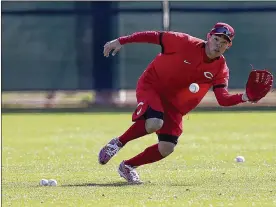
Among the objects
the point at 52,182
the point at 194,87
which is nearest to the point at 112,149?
the point at 52,182

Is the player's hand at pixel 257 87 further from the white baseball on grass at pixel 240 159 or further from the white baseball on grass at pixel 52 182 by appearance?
the white baseball on grass at pixel 240 159

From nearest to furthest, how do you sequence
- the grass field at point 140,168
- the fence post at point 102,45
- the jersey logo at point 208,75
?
the grass field at point 140,168 → the jersey logo at point 208,75 → the fence post at point 102,45

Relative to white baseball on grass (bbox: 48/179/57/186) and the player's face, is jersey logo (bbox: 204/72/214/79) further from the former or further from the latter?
white baseball on grass (bbox: 48/179/57/186)

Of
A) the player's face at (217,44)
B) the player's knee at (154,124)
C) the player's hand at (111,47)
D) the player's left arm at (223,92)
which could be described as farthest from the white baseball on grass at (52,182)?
the player's face at (217,44)

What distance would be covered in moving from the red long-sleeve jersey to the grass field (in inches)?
34.6

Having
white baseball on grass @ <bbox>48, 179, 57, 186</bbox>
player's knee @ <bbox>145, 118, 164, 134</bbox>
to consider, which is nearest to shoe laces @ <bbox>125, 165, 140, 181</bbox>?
player's knee @ <bbox>145, 118, 164, 134</bbox>

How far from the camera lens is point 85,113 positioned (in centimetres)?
2094

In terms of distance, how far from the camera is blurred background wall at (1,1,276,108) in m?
22.4

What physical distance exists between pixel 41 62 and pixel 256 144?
9658 mm

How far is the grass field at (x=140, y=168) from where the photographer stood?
8461 mm

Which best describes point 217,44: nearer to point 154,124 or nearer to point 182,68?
point 182,68

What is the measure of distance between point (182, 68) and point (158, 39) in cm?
38

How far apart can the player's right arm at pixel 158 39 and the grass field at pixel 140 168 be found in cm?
133

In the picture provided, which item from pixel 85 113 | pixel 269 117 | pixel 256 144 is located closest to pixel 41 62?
pixel 85 113
